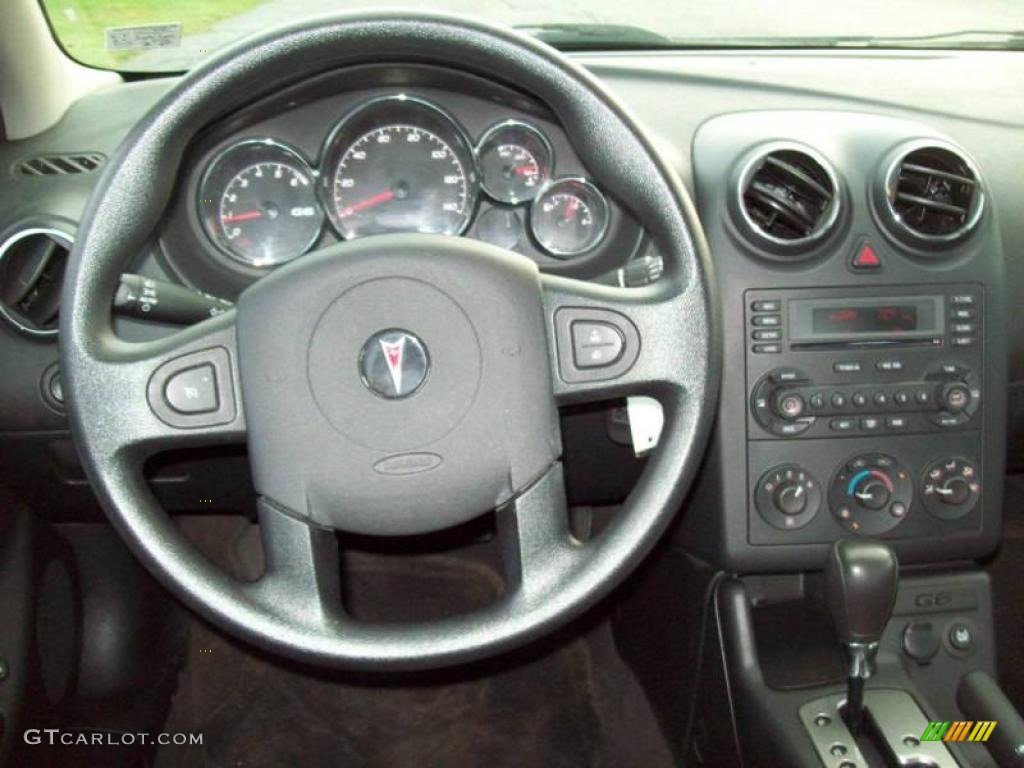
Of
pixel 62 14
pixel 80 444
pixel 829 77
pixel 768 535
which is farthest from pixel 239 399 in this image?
pixel 829 77

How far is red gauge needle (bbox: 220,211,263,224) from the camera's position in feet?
5.24

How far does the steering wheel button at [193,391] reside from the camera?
1.24 metres

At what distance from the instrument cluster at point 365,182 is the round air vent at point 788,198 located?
0.69 ft

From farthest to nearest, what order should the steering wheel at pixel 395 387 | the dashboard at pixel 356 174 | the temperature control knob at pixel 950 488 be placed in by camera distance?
the temperature control knob at pixel 950 488, the dashboard at pixel 356 174, the steering wheel at pixel 395 387

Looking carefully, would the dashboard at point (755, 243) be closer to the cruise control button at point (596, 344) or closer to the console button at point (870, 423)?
the console button at point (870, 423)

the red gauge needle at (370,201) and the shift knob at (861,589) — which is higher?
the red gauge needle at (370,201)

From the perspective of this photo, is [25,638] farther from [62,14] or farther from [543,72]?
[543,72]

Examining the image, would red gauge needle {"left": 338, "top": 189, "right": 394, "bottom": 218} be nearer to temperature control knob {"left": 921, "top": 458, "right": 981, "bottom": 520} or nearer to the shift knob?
the shift knob

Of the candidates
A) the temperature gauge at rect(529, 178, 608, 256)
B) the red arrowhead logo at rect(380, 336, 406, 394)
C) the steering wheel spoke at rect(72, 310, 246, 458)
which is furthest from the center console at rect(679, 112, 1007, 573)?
the steering wheel spoke at rect(72, 310, 246, 458)

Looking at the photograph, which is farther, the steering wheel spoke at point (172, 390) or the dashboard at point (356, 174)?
the dashboard at point (356, 174)

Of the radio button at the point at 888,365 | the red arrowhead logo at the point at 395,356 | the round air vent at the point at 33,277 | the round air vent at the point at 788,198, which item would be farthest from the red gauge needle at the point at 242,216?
the radio button at the point at 888,365

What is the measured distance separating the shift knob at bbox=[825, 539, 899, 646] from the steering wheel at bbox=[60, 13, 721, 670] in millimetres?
335

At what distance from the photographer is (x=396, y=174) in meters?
1.60

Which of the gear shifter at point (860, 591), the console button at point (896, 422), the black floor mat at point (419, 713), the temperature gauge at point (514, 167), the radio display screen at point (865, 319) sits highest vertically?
the temperature gauge at point (514, 167)
